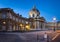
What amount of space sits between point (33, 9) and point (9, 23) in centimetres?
3953

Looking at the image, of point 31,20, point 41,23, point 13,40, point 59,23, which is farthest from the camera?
point 59,23

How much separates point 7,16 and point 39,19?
3499 cm

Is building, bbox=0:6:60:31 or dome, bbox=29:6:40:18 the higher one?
dome, bbox=29:6:40:18

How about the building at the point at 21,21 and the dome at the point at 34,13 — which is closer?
the building at the point at 21,21

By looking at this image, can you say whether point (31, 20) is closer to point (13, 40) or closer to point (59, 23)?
point (59, 23)

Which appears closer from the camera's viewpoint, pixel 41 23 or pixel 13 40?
pixel 13 40

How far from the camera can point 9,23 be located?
44719 millimetres

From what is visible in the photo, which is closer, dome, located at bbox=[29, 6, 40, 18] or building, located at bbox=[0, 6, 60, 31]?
building, located at bbox=[0, 6, 60, 31]

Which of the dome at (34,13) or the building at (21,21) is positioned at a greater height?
the dome at (34,13)

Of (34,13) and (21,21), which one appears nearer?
(21,21)

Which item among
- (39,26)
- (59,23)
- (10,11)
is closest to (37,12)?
(39,26)

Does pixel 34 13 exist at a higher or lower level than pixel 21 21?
higher

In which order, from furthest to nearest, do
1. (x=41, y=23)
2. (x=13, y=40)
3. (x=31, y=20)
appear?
(x=41, y=23)
(x=31, y=20)
(x=13, y=40)

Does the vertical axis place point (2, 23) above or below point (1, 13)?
below
